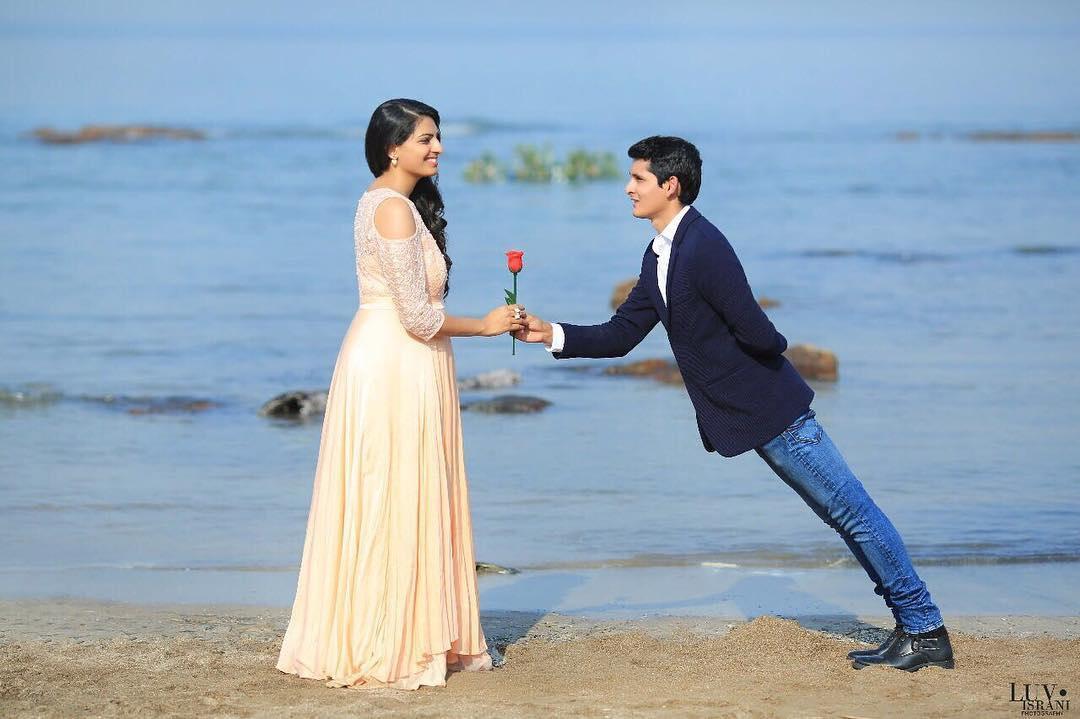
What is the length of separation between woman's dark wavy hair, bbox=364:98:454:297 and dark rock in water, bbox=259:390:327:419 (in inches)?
246

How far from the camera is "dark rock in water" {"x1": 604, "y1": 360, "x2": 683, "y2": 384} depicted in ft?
43.1

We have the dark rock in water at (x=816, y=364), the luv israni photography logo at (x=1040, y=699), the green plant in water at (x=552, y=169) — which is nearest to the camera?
the luv israni photography logo at (x=1040, y=699)

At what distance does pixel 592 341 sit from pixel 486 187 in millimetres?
30616

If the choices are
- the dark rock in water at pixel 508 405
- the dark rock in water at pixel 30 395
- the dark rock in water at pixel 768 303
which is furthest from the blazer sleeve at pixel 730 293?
the dark rock in water at pixel 768 303

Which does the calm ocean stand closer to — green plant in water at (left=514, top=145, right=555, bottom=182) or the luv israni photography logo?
green plant in water at (left=514, top=145, right=555, bottom=182)

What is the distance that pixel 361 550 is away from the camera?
5312 millimetres

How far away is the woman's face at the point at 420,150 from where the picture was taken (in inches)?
208

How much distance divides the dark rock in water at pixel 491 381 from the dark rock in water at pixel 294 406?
1392mm

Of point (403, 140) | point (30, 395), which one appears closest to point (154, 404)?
point (30, 395)

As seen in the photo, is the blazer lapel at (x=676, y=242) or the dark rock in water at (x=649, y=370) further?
the dark rock in water at (x=649, y=370)

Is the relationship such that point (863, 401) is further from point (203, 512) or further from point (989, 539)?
point (203, 512)

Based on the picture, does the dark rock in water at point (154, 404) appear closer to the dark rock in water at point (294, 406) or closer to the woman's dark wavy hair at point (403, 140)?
the dark rock in water at point (294, 406)

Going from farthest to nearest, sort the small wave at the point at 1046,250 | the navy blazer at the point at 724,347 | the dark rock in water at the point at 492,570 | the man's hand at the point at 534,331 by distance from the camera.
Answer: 1. the small wave at the point at 1046,250
2. the dark rock in water at the point at 492,570
3. the man's hand at the point at 534,331
4. the navy blazer at the point at 724,347

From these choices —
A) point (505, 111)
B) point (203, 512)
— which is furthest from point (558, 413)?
point (505, 111)
